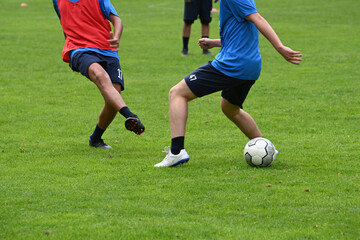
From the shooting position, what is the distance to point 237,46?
666cm

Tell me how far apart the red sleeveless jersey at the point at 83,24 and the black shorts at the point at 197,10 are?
26.5ft

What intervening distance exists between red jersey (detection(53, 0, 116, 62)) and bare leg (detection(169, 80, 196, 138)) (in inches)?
50.7

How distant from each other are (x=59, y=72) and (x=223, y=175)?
25.5 ft

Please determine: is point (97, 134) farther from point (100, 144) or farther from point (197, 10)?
point (197, 10)

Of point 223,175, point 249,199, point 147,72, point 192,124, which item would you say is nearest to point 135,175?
point 223,175

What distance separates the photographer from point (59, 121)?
9.56m

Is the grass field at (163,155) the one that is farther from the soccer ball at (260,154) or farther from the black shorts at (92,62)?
the black shorts at (92,62)

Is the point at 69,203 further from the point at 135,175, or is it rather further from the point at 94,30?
the point at 94,30

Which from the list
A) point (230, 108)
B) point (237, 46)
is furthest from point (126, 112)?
point (237, 46)

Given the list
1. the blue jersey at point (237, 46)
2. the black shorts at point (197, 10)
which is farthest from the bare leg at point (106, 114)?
the black shorts at point (197, 10)

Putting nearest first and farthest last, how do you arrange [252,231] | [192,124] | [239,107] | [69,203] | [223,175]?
1. [252,231]
2. [69,203]
3. [223,175]
4. [239,107]
5. [192,124]

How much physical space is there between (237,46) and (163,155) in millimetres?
1601

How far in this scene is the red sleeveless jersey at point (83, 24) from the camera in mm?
7629

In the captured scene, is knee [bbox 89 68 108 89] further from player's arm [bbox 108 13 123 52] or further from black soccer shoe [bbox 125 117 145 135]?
black soccer shoe [bbox 125 117 145 135]
